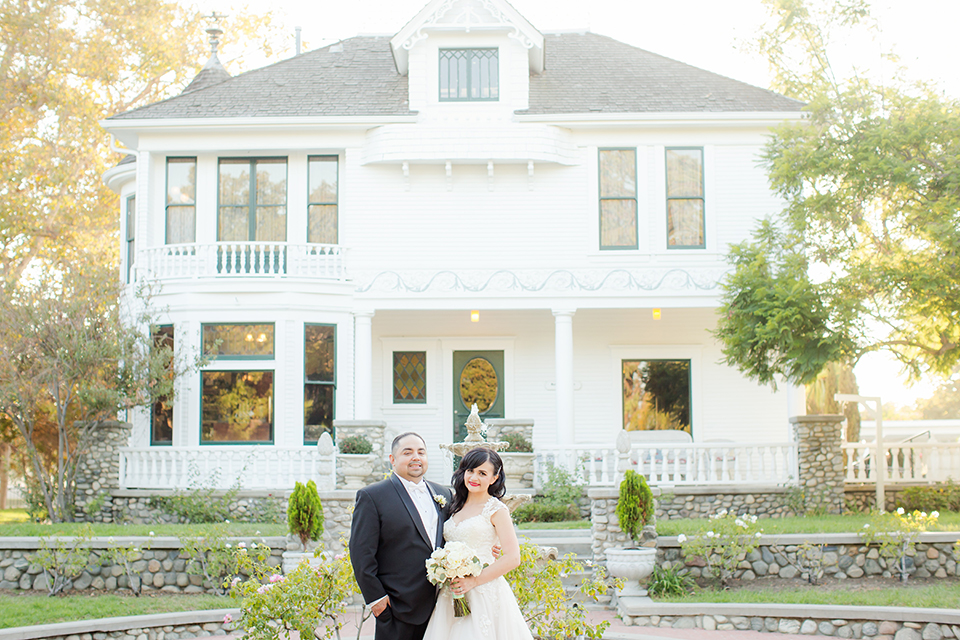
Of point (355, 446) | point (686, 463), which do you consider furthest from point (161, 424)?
point (686, 463)

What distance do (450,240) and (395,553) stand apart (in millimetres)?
12514

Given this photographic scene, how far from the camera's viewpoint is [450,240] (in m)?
17.5

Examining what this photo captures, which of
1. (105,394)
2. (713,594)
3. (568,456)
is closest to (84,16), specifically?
(105,394)

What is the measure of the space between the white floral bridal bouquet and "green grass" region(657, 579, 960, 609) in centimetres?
513

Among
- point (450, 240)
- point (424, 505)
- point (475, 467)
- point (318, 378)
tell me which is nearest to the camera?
point (475, 467)

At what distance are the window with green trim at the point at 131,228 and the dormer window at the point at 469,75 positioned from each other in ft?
22.2

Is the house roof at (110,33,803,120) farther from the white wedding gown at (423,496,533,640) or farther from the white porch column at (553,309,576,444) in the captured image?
the white wedding gown at (423,496,533,640)

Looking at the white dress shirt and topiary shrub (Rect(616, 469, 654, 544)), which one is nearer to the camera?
the white dress shirt

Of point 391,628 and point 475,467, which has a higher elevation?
point 475,467

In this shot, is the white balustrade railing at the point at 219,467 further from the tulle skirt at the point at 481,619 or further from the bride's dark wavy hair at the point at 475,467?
the tulle skirt at the point at 481,619

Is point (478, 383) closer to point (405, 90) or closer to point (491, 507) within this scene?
point (405, 90)

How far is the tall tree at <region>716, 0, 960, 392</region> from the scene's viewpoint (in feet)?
40.1

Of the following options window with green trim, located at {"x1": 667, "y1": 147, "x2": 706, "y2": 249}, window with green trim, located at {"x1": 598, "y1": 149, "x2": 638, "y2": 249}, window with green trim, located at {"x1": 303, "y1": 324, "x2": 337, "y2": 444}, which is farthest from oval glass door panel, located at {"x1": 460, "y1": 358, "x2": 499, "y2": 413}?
window with green trim, located at {"x1": 667, "y1": 147, "x2": 706, "y2": 249}

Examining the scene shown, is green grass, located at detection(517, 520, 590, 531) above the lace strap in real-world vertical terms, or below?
below
